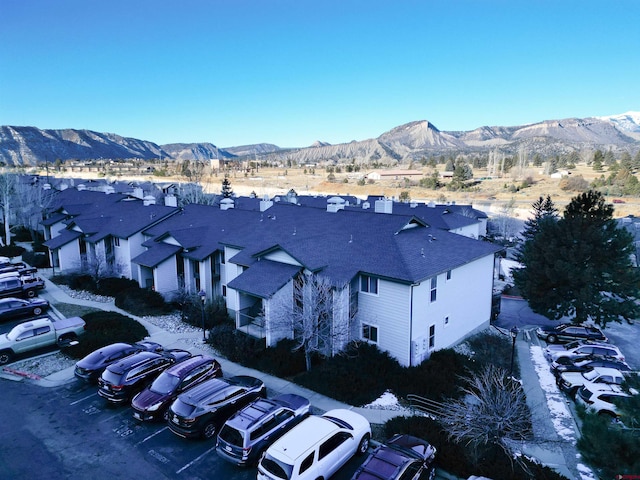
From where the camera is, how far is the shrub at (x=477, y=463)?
1144 centimetres

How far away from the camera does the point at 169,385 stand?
15500 mm

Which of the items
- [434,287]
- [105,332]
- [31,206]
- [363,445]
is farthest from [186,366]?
[31,206]

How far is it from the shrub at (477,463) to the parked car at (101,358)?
42.6 feet

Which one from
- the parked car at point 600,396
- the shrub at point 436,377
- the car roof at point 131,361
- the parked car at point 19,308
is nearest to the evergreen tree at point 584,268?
the parked car at point 600,396

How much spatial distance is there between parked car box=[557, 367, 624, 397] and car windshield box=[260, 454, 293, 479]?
49.5 feet

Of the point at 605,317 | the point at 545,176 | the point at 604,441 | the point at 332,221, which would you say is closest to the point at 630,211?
the point at 545,176

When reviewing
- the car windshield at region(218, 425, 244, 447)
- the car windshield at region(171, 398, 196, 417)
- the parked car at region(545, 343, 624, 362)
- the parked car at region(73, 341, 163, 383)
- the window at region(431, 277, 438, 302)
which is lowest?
the parked car at region(545, 343, 624, 362)

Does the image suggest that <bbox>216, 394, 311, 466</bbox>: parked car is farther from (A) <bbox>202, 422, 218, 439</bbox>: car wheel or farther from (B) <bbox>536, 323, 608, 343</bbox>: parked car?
(B) <bbox>536, 323, 608, 343</bbox>: parked car

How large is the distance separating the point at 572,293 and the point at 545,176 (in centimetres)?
10801

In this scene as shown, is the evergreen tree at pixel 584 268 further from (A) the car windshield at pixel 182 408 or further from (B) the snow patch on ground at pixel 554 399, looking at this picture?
(A) the car windshield at pixel 182 408

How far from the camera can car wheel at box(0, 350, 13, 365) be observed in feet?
65.4

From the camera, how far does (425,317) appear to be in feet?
64.6

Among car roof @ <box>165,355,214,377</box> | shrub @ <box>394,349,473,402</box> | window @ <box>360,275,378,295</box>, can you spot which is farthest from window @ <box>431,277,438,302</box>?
car roof @ <box>165,355,214,377</box>

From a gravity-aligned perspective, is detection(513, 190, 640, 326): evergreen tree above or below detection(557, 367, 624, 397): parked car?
above
